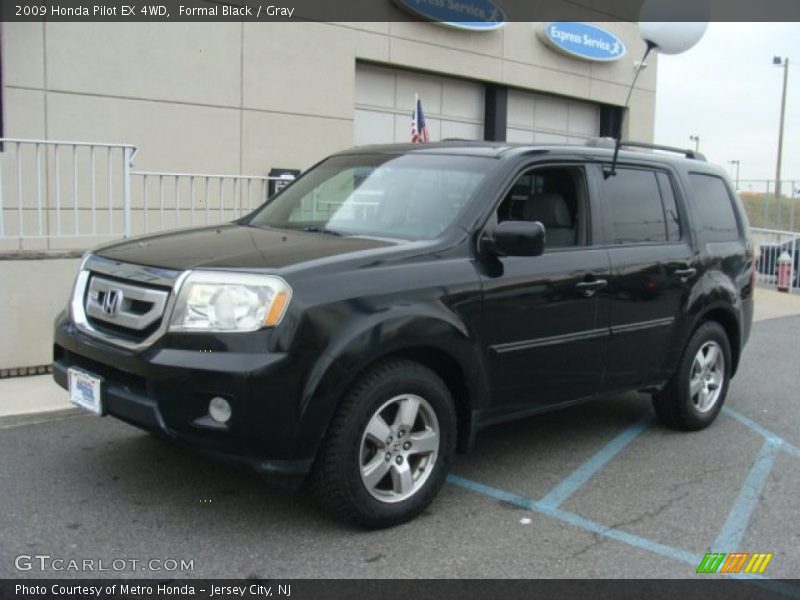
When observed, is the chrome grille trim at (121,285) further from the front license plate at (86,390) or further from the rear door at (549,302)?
the rear door at (549,302)

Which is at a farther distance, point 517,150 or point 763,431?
point 763,431

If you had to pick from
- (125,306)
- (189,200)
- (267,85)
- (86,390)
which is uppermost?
(267,85)

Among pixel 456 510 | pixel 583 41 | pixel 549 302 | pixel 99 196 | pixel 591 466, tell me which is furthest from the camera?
pixel 583 41

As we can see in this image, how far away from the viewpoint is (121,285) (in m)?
3.83

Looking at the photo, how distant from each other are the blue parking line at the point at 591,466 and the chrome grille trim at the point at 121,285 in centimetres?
218

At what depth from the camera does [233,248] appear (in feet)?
12.9

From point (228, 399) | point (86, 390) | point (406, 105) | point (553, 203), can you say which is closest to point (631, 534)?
point (553, 203)

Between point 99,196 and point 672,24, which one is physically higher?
point 672,24

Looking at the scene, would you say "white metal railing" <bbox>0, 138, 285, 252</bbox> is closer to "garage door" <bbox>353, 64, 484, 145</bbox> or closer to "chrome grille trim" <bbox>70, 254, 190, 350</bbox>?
"garage door" <bbox>353, 64, 484, 145</bbox>

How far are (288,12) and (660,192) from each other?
7.34 metres

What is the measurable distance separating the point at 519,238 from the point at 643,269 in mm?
1371

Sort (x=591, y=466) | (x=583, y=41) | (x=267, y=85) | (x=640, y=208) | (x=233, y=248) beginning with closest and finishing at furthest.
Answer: (x=233, y=248), (x=591, y=466), (x=640, y=208), (x=267, y=85), (x=583, y=41)

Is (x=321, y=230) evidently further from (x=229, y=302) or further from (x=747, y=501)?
(x=747, y=501)

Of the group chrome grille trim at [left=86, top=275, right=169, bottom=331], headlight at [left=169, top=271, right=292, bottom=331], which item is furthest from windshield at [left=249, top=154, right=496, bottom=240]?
chrome grille trim at [left=86, top=275, right=169, bottom=331]
